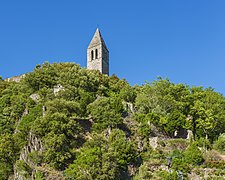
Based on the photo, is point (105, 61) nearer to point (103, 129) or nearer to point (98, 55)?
point (98, 55)

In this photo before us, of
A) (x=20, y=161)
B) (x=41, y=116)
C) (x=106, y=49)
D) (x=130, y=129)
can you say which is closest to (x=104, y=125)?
(x=130, y=129)

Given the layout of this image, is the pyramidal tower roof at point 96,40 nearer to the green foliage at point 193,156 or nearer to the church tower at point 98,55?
the church tower at point 98,55

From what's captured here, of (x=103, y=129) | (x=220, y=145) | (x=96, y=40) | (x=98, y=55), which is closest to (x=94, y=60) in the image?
(x=98, y=55)

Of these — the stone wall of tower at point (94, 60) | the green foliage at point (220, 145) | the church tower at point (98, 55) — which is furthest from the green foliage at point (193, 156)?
the stone wall of tower at point (94, 60)

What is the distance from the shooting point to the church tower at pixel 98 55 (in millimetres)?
60341

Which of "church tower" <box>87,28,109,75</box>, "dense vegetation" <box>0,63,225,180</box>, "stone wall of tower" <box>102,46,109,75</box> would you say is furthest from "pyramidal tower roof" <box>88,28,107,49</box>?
"dense vegetation" <box>0,63,225,180</box>

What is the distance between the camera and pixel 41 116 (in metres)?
34.9

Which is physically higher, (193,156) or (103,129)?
(103,129)

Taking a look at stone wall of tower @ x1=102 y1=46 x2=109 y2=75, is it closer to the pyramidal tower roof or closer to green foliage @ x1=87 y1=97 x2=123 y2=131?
the pyramidal tower roof

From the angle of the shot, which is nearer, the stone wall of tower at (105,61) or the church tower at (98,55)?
the church tower at (98,55)

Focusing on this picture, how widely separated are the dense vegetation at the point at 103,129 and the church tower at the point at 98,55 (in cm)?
1453

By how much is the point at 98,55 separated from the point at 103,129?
27.2 meters

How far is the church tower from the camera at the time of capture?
60341 millimetres

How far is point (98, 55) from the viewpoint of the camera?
60.9m
